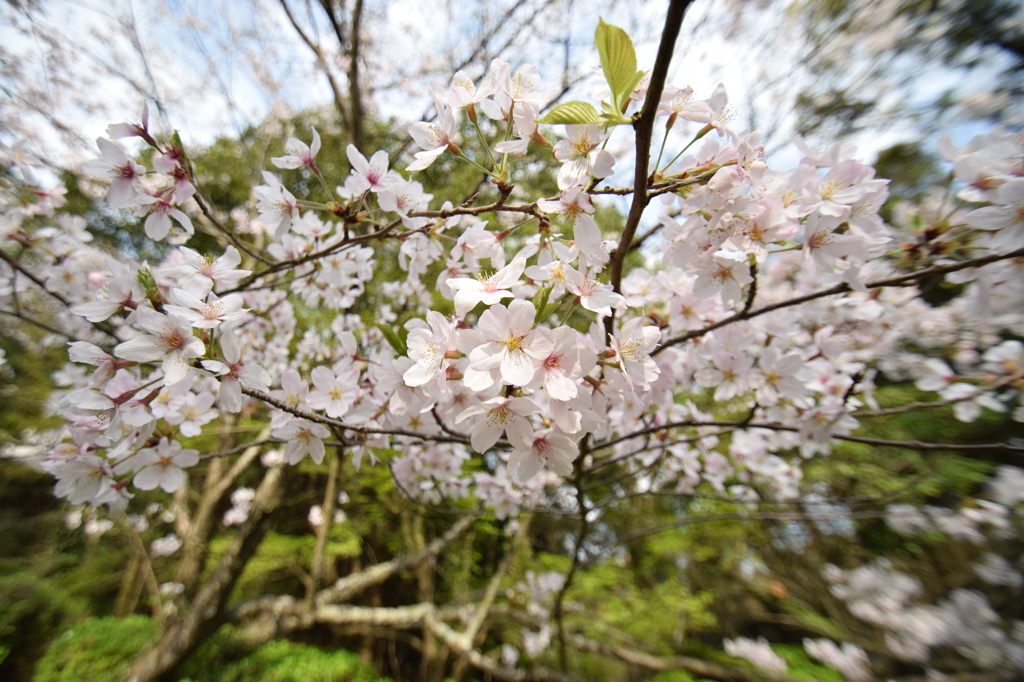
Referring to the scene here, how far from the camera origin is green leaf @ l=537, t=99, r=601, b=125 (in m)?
0.64

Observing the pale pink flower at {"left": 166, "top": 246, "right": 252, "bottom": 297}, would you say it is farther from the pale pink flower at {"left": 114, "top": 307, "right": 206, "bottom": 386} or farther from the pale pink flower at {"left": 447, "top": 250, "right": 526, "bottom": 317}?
the pale pink flower at {"left": 447, "top": 250, "right": 526, "bottom": 317}

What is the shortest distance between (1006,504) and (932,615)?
4.80 ft

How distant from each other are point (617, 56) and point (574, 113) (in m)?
0.10

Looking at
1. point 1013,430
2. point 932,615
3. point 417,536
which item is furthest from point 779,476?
point 1013,430

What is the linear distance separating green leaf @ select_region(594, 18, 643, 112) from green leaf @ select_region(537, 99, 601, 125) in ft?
0.16

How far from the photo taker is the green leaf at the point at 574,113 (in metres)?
0.64

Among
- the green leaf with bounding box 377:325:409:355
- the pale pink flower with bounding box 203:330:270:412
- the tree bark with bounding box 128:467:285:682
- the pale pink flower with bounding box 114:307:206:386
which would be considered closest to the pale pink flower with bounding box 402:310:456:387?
the green leaf with bounding box 377:325:409:355

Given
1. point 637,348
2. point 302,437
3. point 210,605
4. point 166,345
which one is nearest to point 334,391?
point 302,437

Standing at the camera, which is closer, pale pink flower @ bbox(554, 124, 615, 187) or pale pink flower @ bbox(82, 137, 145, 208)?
pale pink flower @ bbox(554, 124, 615, 187)

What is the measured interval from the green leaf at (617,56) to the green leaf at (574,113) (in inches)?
1.9

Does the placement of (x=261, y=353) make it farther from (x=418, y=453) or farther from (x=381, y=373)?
(x=381, y=373)

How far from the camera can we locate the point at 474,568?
541 cm

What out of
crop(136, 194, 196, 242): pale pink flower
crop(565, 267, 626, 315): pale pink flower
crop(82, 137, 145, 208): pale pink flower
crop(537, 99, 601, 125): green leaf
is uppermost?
crop(82, 137, 145, 208): pale pink flower

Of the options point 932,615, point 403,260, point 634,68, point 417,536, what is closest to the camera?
point 634,68
